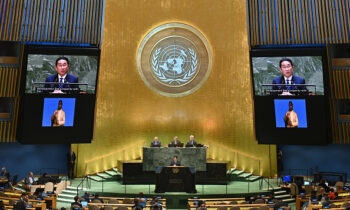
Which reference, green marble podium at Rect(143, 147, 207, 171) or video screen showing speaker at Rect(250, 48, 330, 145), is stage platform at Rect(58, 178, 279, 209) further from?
video screen showing speaker at Rect(250, 48, 330, 145)

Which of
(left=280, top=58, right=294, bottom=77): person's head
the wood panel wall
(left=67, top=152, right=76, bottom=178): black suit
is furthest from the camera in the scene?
(left=67, top=152, right=76, bottom=178): black suit

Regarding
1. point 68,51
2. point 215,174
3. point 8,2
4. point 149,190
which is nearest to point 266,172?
point 215,174

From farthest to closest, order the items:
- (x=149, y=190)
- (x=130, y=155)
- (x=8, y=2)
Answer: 1. (x=130, y=155)
2. (x=8, y=2)
3. (x=149, y=190)

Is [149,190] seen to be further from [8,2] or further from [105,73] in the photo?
[8,2]

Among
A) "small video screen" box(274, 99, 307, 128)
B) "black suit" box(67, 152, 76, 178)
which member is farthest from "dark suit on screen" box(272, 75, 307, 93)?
"black suit" box(67, 152, 76, 178)

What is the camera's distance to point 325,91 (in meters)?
13.3

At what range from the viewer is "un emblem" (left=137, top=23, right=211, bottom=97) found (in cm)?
1595

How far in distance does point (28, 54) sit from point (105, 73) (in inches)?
129

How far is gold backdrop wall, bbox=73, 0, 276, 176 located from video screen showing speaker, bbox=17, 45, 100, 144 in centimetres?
170

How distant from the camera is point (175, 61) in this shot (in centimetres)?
1598

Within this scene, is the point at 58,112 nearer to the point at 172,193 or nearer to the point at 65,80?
the point at 65,80

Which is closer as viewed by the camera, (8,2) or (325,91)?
(325,91)

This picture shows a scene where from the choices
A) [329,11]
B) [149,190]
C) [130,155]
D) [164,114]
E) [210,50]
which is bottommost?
[149,190]

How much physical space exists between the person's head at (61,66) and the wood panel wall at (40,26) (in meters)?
0.96
